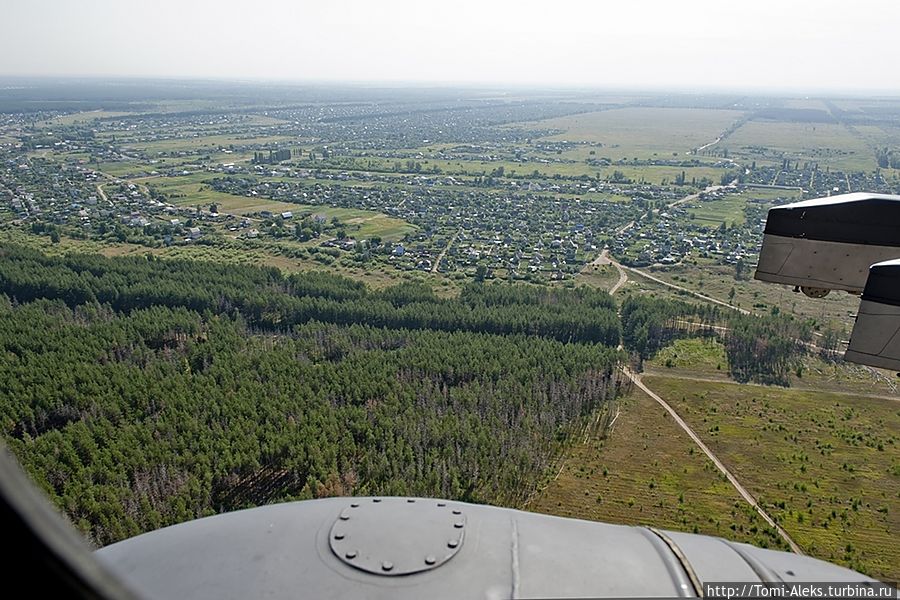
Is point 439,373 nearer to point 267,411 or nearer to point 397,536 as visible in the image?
point 267,411

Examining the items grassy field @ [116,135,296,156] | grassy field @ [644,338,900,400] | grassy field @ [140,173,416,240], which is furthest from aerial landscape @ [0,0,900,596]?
grassy field @ [116,135,296,156]

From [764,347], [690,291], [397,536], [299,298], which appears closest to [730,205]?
[690,291]

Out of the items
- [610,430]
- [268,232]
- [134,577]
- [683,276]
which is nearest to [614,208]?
[683,276]

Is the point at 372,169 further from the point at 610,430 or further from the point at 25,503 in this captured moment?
the point at 25,503

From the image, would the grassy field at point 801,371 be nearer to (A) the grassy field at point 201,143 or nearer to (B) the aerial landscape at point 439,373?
(B) the aerial landscape at point 439,373

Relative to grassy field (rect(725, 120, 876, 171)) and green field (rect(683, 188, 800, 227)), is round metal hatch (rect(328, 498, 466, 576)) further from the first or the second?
grassy field (rect(725, 120, 876, 171))

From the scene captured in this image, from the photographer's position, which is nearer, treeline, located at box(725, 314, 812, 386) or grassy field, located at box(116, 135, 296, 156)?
treeline, located at box(725, 314, 812, 386)

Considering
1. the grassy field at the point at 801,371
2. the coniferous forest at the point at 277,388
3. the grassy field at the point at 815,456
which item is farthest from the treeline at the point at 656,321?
the grassy field at the point at 815,456
